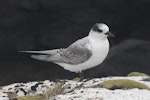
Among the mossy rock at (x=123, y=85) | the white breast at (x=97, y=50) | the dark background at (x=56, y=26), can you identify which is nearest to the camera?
the mossy rock at (x=123, y=85)

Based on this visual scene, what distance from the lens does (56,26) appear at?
35.1 ft

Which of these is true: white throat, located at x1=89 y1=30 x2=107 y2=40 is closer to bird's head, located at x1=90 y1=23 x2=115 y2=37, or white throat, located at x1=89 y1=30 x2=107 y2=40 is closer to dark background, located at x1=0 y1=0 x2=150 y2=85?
bird's head, located at x1=90 y1=23 x2=115 y2=37

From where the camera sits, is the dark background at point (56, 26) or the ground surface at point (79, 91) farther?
the dark background at point (56, 26)

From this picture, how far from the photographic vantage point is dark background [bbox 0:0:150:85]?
10.6 m

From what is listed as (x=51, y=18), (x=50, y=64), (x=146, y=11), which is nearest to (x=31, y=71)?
(x=50, y=64)

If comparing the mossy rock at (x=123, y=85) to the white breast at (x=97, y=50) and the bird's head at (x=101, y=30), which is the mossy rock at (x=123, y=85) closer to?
the white breast at (x=97, y=50)

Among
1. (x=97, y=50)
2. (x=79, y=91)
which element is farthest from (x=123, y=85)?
(x=97, y=50)

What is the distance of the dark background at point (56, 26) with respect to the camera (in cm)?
1057

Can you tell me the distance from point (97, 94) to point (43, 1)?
5.34 m

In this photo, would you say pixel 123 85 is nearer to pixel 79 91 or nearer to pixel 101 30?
pixel 79 91

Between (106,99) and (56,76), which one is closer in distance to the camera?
(106,99)

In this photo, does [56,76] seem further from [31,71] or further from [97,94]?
[97,94]

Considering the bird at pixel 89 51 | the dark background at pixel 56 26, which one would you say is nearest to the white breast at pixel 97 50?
the bird at pixel 89 51

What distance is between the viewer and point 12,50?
10.7 meters
